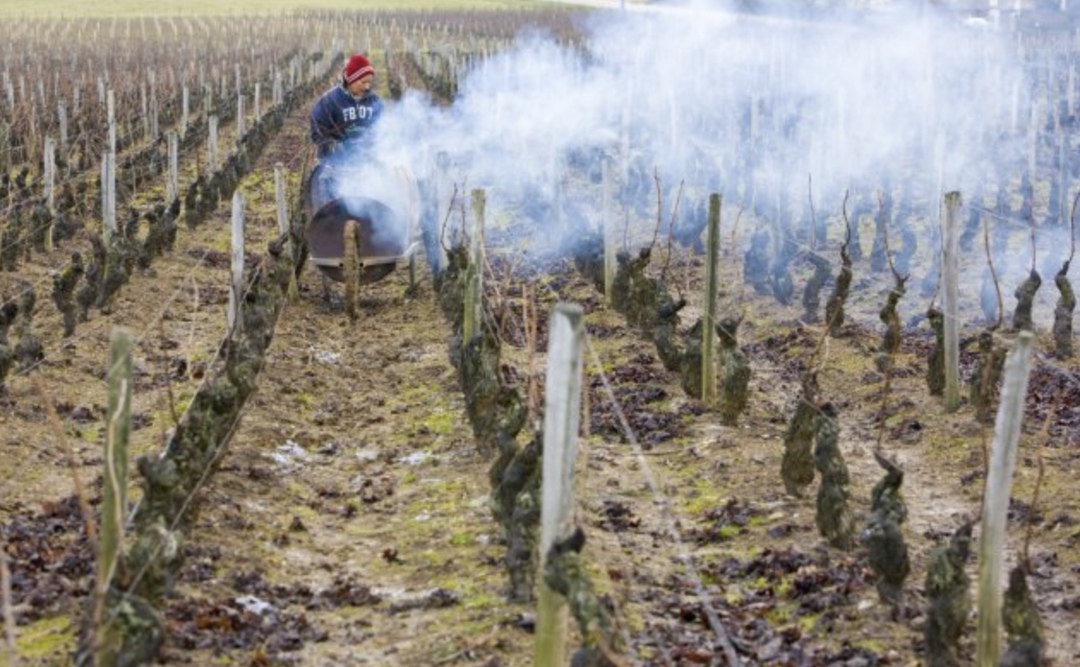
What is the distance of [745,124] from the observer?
31688 millimetres

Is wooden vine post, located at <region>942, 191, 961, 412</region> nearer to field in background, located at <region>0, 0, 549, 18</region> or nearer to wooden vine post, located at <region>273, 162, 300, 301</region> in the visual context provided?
wooden vine post, located at <region>273, 162, 300, 301</region>

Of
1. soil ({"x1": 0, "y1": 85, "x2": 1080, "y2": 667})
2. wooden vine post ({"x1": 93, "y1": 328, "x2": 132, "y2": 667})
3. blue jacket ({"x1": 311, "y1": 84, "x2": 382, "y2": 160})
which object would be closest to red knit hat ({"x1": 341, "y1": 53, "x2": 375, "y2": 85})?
blue jacket ({"x1": 311, "y1": 84, "x2": 382, "y2": 160})

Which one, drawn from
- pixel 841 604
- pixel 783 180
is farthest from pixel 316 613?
pixel 783 180

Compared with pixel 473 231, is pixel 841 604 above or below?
below

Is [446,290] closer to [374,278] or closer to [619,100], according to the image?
[374,278]

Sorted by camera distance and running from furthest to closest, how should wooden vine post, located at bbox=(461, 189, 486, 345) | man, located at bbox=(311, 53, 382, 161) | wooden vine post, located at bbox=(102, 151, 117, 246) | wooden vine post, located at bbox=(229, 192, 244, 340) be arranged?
wooden vine post, located at bbox=(102, 151, 117, 246)
man, located at bbox=(311, 53, 382, 161)
wooden vine post, located at bbox=(461, 189, 486, 345)
wooden vine post, located at bbox=(229, 192, 244, 340)

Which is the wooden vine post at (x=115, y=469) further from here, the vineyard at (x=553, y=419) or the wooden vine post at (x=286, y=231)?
the wooden vine post at (x=286, y=231)

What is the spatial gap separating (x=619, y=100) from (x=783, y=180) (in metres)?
11.5

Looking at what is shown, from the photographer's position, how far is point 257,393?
12.9 meters

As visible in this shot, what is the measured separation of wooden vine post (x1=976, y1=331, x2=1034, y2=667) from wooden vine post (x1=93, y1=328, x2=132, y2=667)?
12.5 ft

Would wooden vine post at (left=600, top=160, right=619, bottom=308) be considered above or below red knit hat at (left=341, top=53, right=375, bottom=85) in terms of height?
below

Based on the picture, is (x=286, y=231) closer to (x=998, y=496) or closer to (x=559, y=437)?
(x=559, y=437)

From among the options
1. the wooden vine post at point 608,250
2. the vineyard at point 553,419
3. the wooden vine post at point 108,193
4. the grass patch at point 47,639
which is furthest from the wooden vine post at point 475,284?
the wooden vine post at point 108,193

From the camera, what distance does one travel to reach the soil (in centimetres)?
805
